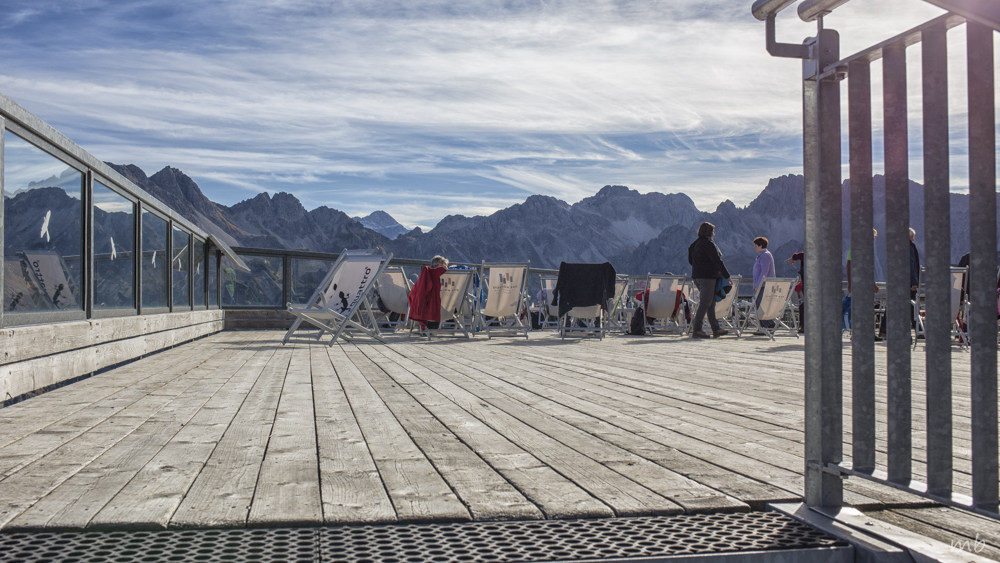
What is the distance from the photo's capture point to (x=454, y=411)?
2.72 m

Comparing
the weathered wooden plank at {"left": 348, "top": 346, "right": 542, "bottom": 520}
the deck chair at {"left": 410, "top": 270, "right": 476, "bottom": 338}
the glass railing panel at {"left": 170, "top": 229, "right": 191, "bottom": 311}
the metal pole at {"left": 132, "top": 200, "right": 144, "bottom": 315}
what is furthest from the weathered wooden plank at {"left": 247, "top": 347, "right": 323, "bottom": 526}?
the deck chair at {"left": 410, "top": 270, "right": 476, "bottom": 338}

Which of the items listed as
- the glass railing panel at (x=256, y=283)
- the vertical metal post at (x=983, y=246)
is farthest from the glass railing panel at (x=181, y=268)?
the vertical metal post at (x=983, y=246)

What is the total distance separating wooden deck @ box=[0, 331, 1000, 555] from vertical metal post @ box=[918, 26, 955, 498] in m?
0.27

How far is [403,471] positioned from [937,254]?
1.25 m

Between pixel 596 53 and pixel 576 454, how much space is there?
18.8ft

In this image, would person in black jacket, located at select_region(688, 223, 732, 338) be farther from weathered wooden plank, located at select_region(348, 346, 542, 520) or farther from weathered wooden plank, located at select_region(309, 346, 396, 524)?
weathered wooden plank, located at select_region(309, 346, 396, 524)

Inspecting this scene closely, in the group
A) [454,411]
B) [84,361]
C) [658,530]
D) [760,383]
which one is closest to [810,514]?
[658,530]

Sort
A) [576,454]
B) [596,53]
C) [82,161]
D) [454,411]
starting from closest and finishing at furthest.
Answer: [576,454] < [454,411] < [82,161] < [596,53]

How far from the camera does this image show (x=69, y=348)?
371cm

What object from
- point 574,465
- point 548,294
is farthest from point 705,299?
point 574,465

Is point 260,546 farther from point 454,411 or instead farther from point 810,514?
point 454,411

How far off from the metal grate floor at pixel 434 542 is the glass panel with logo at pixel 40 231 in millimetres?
2256

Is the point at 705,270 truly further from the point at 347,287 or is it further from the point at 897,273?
the point at 897,273

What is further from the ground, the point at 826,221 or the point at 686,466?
the point at 826,221
